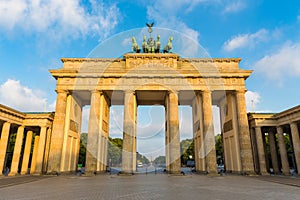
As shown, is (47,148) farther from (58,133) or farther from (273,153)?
(273,153)

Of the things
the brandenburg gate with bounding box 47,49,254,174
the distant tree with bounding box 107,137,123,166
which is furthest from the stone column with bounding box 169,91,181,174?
the distant tree with bounding box 107,137,123,166

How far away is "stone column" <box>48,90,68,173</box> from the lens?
2789 centimetres

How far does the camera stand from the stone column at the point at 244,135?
28.0 meters

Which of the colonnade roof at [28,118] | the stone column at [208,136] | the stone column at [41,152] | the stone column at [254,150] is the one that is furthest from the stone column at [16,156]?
the stone column at [254,150]

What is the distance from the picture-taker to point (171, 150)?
93.6 ft

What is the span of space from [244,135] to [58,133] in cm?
2634

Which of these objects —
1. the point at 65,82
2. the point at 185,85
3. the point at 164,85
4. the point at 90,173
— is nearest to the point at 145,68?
the point at 164,85

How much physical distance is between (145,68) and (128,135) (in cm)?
1035

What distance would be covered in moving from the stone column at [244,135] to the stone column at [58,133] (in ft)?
83.5

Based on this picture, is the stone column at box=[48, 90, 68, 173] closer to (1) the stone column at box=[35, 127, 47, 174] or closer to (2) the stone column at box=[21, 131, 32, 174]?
(1) the stone column at box=[35, 127, 47, 174]

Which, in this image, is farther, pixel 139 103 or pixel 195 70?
pixel 139 103

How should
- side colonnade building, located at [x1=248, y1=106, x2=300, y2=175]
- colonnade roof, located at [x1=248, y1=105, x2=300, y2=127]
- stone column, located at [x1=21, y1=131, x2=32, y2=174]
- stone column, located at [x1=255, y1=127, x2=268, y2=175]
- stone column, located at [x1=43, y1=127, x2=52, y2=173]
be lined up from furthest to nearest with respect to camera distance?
stone column, located at [x1=43, y1=127, x2=52, y2=173] → stone column, located at [x1=21, y1=131, x2=32, y2=174] → stone column, located at [x1=255, y1=127, x2=268, y2=175] → colonnade roof, located at [x1=248, y1=105, x2=300, y2=127] → side colonnade building, located at [x1=248, y1=106, x2=300, y2=175]

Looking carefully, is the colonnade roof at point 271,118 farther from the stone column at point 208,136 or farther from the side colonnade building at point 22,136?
the side colonnade building at point 22,136

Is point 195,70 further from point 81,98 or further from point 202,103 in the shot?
point 81,98
